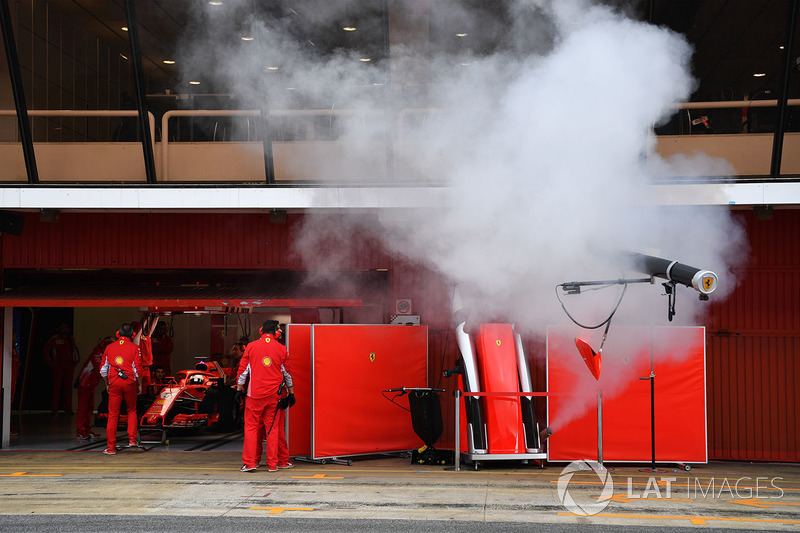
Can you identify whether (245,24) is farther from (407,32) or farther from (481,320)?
(481,320)

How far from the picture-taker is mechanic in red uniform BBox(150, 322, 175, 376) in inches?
602

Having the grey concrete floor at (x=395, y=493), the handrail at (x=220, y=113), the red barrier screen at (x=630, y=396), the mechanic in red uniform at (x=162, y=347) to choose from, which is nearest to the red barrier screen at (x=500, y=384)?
the grey concrete floor at (x=395, y=493)

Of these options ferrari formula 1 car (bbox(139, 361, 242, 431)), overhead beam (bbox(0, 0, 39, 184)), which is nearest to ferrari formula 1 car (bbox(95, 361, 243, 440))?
ferrari formula 1 car (bbox(139, 361, 242, 431))

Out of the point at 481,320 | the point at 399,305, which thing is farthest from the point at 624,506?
the point at 399,305

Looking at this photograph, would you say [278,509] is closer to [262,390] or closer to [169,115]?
[262,390]

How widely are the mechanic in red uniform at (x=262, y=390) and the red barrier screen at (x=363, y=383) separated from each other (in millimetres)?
660

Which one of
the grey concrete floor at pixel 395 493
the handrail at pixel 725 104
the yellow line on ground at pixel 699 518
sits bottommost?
the grey concrete floor at pixel 395 493

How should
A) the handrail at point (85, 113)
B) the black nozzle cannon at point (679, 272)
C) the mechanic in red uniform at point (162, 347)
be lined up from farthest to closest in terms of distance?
the mechanic in red uniform at point (162, 347) → the handrail at point (85, 113) → the black nozzle cannon at point (679, 272)

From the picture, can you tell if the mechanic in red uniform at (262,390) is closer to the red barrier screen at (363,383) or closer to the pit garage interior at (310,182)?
the red barrier screen at (363,383)

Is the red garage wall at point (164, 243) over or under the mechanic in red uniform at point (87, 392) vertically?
over

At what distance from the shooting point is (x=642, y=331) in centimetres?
978

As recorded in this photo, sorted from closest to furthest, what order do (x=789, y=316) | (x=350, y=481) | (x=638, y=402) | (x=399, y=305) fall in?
(x=350, y=481) < (x=638, y=402) < (x=789, y=316) < (x=399, y=305)

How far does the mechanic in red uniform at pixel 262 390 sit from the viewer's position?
29.9 ft

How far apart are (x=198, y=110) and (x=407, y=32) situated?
3.22m
